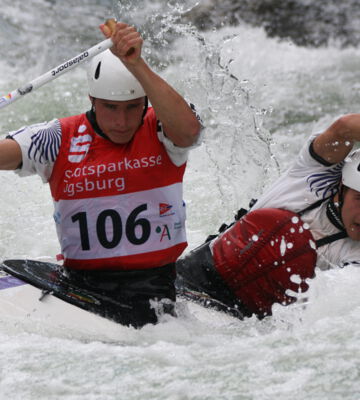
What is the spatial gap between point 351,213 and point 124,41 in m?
1.33

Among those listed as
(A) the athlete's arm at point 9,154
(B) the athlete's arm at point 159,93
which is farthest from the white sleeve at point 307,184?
(A) the athlete's arm at point 9,154

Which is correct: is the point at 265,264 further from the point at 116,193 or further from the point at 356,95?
the point at 356,95

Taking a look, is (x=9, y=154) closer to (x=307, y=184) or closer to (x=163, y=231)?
(x=163, y=231)

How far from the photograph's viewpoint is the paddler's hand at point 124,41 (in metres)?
3.24

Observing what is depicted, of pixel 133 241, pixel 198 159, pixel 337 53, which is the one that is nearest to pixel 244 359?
pixel 133 241

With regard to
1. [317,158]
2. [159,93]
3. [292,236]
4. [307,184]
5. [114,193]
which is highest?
[159,93]

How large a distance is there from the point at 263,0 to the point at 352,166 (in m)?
7.67

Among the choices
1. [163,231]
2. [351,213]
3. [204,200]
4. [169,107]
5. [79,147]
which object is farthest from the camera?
[204,200]

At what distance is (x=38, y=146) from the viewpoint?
3.50 m

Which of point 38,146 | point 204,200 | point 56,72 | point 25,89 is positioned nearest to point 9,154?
point 38,146

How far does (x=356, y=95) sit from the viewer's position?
9250mm

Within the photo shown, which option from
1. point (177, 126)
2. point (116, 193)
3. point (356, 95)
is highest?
point (177, 126)

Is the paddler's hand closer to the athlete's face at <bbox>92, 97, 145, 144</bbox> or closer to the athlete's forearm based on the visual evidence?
the athlete's forearm

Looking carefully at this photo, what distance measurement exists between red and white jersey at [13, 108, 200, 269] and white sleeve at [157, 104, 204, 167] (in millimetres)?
13
